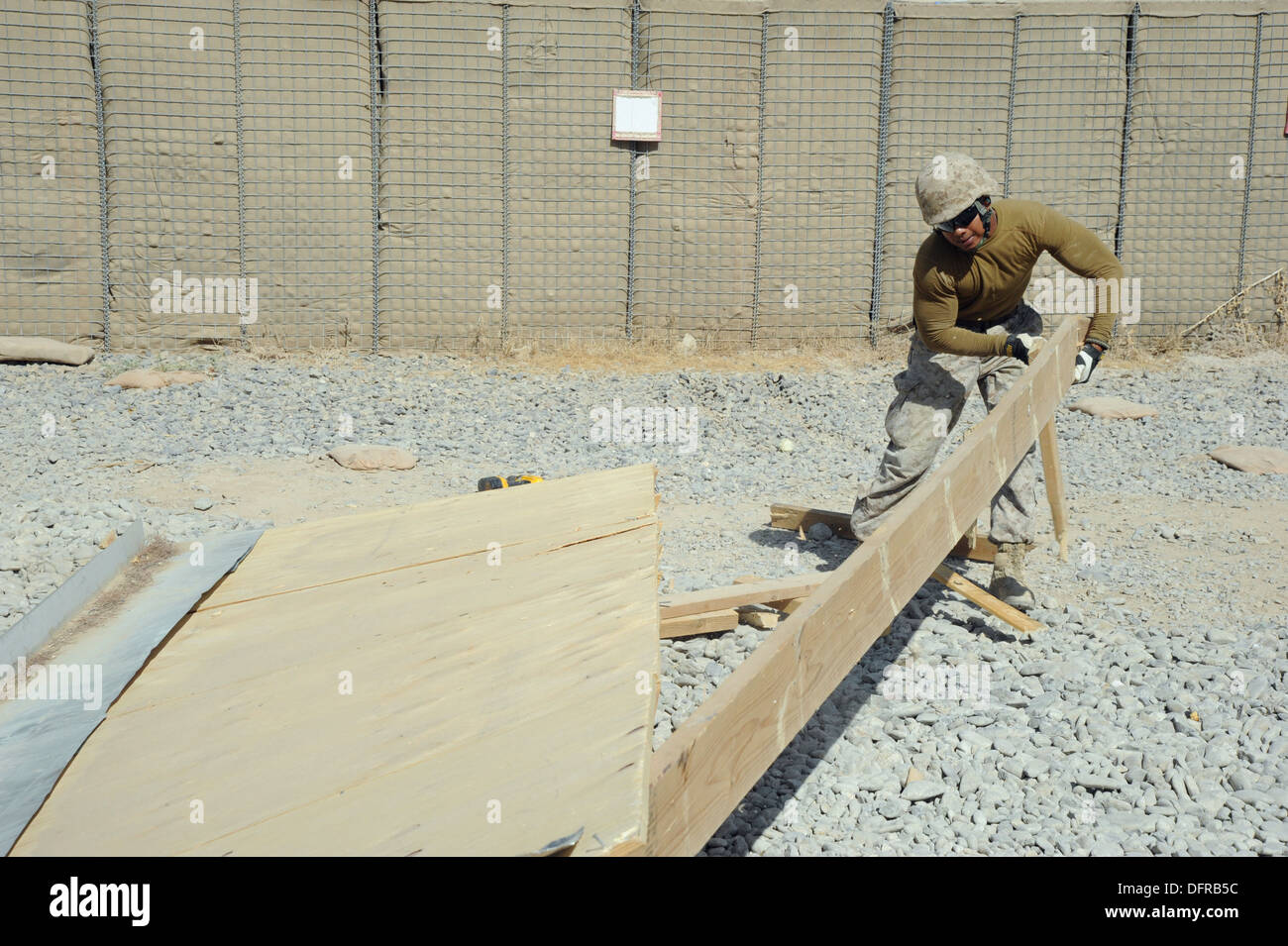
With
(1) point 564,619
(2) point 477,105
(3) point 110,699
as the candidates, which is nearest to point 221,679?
(3) point 110,699

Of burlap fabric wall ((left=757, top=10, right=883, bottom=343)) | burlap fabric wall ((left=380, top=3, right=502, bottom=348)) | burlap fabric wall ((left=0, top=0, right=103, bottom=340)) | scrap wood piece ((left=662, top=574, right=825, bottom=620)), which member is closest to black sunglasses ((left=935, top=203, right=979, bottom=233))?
scrap wood piece ((left=662, top=574, right=825, bottom=620))

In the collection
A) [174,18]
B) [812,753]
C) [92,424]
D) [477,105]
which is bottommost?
[812,753]

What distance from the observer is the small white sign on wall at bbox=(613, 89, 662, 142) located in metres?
10.6

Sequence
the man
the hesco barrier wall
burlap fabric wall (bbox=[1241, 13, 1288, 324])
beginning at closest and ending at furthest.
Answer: the man < the hesco barrier wall < burlap fabric wall (bbox=[1241, 13, 1288, 324])

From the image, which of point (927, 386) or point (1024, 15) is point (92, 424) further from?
point (1024, 15)

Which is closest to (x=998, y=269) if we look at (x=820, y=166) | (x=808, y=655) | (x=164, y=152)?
(x=808, y=655)

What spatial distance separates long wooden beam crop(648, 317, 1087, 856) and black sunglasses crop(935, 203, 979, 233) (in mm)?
1045

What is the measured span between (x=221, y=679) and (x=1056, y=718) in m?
3.00

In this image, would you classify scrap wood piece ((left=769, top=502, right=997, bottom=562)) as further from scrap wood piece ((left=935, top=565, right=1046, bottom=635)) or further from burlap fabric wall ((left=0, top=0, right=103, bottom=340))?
burlap fabric wall ((left=0, top=0, right=103, bottom=340))

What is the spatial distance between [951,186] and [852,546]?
2.30 m

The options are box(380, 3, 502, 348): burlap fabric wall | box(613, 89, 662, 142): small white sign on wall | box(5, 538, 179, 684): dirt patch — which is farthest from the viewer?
box(613, 89, 662, 142): small white sign on wall

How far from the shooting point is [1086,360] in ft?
15.3

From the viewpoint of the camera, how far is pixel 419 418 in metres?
9.19

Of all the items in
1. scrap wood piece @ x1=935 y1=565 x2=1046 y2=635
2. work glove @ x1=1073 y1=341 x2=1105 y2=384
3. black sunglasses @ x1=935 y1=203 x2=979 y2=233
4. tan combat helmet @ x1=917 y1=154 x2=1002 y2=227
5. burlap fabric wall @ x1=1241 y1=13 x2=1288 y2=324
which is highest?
burlap fabric wall @ x1=1241 y1=13 x2=1288 y2=324
